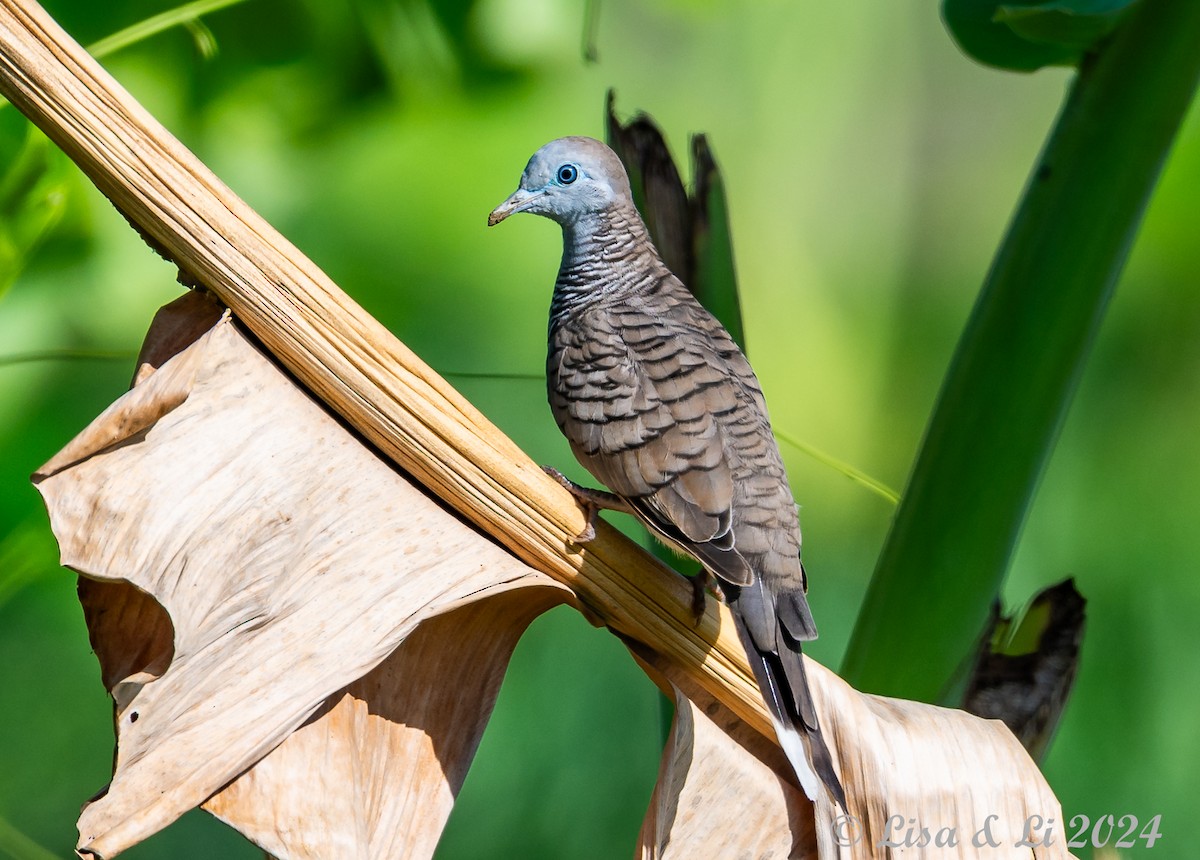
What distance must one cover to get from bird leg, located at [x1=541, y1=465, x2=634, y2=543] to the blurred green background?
0.93 m

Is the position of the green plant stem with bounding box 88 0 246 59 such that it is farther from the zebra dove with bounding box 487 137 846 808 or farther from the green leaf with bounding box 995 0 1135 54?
the green leaf with bounding box 995 0 1135 54

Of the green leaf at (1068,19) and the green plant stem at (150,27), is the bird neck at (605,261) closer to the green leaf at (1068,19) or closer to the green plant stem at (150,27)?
the green leaf at (1068,19)

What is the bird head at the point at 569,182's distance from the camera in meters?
1.16

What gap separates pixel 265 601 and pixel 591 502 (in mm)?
291

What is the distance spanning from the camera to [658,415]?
0.99 meters

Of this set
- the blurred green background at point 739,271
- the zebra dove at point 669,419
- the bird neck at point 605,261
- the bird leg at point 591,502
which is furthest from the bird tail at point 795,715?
the blurred green background at point 739,271

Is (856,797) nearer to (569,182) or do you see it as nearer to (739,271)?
(569,182)

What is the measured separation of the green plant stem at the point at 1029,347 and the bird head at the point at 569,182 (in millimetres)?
458

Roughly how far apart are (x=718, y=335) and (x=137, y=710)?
678mm

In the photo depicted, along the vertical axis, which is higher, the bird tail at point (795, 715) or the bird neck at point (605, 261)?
the bird neck at point (605, 261)

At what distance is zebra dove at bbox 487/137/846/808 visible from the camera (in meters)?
0.87

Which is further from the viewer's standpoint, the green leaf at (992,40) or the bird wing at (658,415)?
the green leaf at (992,40)

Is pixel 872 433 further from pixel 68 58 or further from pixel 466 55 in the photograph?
pixel 68 58

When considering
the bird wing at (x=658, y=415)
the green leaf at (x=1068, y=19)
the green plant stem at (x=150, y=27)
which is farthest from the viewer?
the green plant stem at (x=150, y=27)
